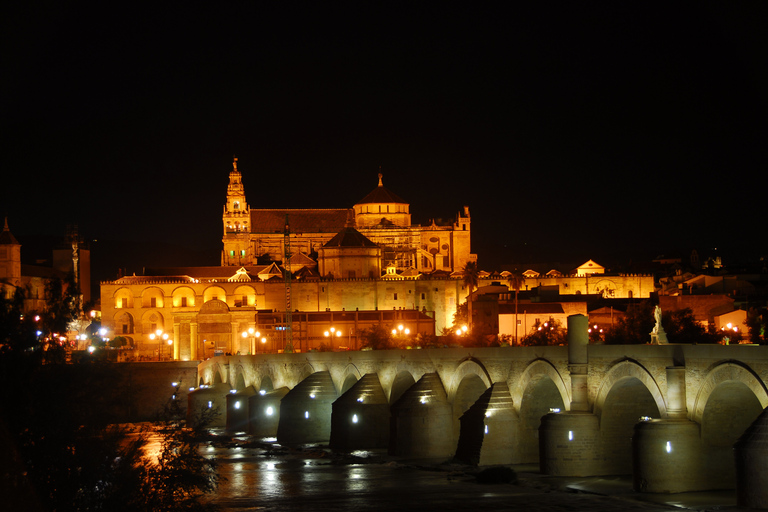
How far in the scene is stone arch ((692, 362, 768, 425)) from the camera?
80.4ft

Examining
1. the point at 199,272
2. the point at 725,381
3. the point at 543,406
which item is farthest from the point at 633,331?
the point at 199,272

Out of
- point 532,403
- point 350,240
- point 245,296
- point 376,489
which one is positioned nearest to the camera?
point 376,489

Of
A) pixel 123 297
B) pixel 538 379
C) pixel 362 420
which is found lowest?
pixel 362 420

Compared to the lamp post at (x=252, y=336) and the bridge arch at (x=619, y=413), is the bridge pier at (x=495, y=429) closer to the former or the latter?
the bridge arch at (x=619, y=413)

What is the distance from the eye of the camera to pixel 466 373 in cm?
3909

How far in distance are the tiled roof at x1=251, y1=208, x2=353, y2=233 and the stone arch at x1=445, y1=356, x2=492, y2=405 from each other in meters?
86.5

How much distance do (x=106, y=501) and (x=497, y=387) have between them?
18273 millimetres

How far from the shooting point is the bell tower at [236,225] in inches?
4798

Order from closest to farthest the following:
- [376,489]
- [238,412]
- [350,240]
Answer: [376,489] → [238,412] → [350,240]

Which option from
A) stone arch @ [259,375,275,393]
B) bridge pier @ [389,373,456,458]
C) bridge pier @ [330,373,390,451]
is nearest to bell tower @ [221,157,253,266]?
stone arch @ [259,375,275,393]

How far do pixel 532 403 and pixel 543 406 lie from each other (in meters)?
0.40

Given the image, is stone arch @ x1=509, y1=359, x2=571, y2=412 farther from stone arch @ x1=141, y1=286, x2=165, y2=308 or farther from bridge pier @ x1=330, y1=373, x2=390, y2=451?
stone arch @ x1=141, y1=286, x2=165, y2=308

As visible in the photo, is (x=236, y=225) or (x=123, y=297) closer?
(x=123, y=297)

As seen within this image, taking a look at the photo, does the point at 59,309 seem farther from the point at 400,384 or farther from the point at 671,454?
the point at 400,384
